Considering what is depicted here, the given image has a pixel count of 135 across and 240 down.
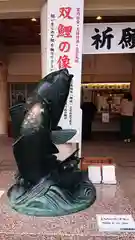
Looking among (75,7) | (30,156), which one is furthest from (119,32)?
(30,156)

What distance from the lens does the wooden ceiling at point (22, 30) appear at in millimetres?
5168

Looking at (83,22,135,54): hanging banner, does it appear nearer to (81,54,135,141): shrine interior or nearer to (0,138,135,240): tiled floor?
(0,138,135,240): tiled floor

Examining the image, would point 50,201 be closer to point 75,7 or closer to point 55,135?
point 55,135

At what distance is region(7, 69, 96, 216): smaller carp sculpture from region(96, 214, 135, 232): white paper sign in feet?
0.65

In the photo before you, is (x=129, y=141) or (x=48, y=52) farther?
(x=129, y=141)

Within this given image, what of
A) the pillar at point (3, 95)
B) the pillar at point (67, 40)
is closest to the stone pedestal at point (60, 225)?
the pillar at point (67, 40)

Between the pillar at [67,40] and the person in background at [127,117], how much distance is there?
15.7 ft

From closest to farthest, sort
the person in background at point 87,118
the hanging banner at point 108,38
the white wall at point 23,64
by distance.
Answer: the hanging banner at point 108,38, the person in background at point 87,118, the white wall at point 23,64

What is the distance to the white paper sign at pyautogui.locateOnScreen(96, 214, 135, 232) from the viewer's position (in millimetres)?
1699

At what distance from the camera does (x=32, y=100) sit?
203cm

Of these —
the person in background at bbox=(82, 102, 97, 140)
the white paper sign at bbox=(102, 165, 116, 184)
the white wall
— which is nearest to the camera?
the white paper sign at bbox=(102, 165, 116, 184)

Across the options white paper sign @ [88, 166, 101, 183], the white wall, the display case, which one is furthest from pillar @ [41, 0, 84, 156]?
the display case

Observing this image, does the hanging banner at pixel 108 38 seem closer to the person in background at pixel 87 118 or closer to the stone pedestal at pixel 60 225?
the stone pedestal at pixel 60 225

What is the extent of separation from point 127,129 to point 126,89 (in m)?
1.65
